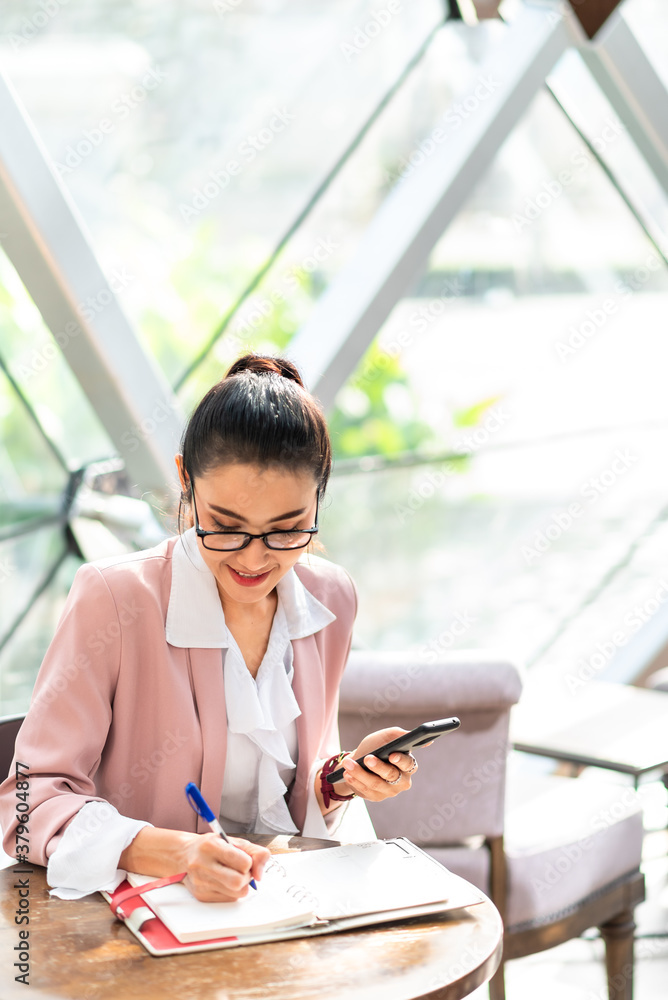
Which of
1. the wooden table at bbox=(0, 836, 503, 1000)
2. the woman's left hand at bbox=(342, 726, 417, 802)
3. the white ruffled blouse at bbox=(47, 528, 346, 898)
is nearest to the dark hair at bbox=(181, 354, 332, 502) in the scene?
the white ruffled blouse at bbox=(47, 528, 346, 898)

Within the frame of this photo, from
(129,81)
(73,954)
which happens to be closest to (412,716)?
(73,954)

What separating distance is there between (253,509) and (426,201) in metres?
2.21

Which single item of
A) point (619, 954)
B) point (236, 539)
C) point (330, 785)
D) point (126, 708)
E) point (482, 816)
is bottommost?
point (619, 954)

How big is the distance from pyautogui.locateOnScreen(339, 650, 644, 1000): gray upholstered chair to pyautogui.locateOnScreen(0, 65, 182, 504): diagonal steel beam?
2.95ft

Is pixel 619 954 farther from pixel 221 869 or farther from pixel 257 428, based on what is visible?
pixel 257 428

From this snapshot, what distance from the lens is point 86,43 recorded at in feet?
11.4

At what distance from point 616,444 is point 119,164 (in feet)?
8.64

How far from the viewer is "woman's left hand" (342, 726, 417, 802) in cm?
146

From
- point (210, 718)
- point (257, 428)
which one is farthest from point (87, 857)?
point (257, 428)

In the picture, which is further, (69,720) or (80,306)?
(80,306)

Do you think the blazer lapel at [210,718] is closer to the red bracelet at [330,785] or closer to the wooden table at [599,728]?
the red bracelet at [330,785]

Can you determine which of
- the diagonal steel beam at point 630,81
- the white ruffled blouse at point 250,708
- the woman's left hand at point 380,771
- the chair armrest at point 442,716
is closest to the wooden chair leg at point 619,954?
the chair armrest at point 442,716

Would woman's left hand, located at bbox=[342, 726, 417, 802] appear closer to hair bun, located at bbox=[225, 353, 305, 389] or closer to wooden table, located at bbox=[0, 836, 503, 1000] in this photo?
wooden table, located at bbox=[0, 836, 503, 1000]

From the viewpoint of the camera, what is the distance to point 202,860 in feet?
4.09
